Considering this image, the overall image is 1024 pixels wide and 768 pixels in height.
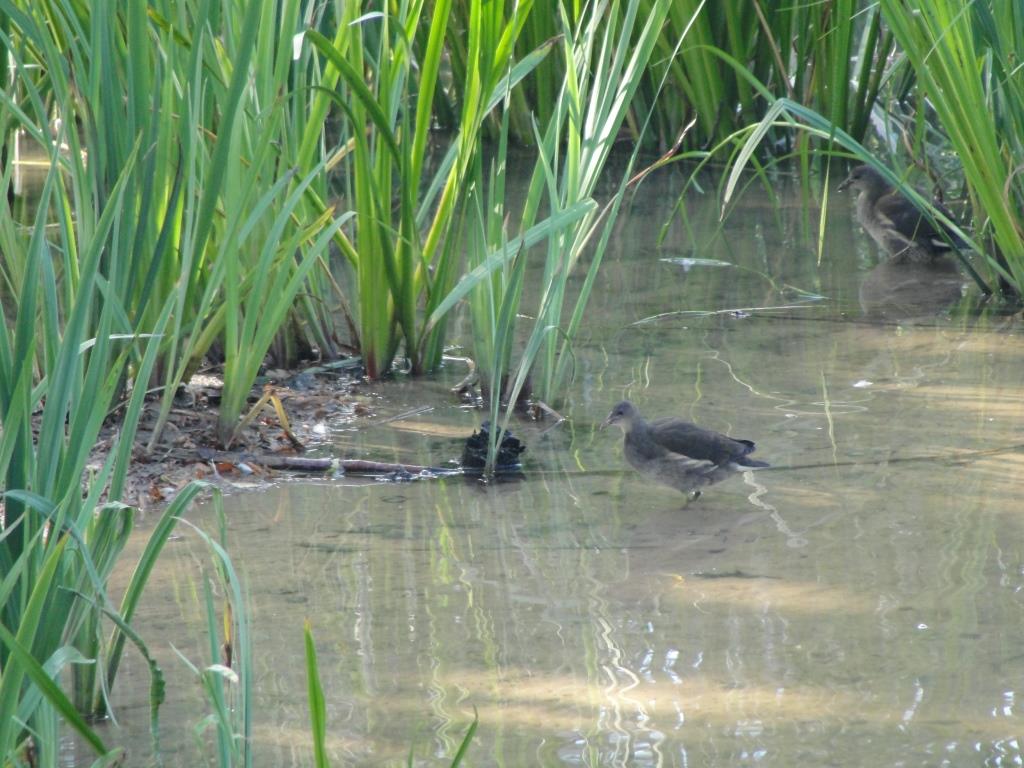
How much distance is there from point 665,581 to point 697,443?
633 mm

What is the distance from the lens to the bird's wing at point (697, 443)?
4.02 meters

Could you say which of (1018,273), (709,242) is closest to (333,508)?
(1018,273)

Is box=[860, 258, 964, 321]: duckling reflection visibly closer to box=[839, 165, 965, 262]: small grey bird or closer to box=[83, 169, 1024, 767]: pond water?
box=[839, 165, 965, 262]: small grey bird

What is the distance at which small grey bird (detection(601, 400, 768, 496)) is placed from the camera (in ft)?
13.1

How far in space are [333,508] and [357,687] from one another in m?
1.06

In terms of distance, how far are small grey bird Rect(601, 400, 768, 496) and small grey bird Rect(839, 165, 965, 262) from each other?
2.70 metres

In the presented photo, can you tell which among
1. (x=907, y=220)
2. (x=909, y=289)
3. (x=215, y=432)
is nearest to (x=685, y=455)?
(x=215, y=432)

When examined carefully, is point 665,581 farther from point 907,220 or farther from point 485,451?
point 907,220

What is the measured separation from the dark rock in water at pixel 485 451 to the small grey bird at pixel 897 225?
2.90 m

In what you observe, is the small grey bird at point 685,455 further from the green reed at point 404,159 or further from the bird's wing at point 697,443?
the green reed at point 404,159

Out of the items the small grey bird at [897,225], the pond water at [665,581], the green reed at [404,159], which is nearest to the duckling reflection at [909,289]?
the small grey bird at [897,225]

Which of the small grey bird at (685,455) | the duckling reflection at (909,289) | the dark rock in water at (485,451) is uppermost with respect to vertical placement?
the small grey bird at (685,455)

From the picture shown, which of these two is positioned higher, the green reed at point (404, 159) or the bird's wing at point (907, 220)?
the green reed at point (404, 159)

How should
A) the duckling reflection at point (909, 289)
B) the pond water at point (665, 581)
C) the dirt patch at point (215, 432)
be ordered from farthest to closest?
1. the duckling reflection at point (909, 289)
2. the dirt patch at point (215, 432)
3. the pond water at point (665, 581)
